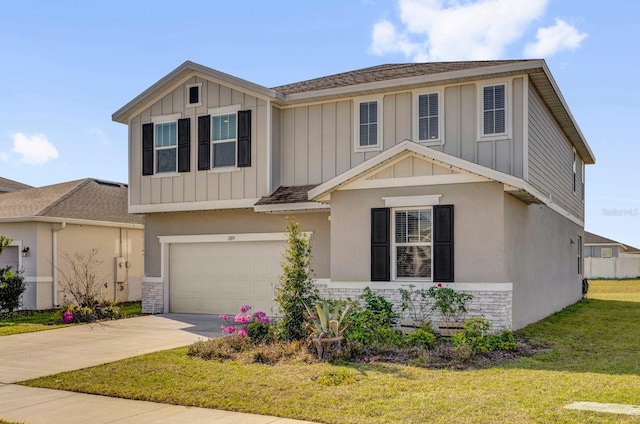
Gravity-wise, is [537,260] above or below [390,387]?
above

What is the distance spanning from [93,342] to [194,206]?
547 cm

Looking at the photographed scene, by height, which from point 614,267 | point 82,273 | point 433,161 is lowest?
point 614,267

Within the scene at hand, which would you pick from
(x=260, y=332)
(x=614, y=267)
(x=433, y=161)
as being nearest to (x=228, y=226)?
(x=260, y=332)

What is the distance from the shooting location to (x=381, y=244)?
13.0 meters

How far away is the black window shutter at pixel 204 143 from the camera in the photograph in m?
17.5

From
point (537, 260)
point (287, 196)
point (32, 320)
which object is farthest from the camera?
point (32, 320)

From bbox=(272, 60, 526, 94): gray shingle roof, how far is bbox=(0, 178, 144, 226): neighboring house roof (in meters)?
8.02

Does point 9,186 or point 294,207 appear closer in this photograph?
point 294,207

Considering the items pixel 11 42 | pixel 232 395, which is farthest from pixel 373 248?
pixel 11 42

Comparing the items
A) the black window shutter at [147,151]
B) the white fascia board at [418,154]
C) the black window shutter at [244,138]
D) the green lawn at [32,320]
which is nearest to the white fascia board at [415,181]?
the white fascia board at [418,154]

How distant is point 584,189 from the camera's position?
26375 mm

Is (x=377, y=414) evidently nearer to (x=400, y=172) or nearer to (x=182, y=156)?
(x=400, y=172)

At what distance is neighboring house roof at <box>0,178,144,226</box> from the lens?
20469 mm

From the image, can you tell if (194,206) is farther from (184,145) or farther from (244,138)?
(244,138)
